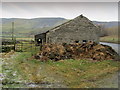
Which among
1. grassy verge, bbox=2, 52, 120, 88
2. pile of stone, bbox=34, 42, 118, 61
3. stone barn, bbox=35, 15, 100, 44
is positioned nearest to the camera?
grassy verge, bbox=2, 52, 120, 88

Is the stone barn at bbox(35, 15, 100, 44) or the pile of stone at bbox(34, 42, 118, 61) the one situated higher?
the stone barn at bbox(35, 15, 100, 44)

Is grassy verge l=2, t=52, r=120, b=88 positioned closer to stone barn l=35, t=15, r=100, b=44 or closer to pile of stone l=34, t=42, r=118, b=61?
pile of stone l=34, t=42, r=118, b=61

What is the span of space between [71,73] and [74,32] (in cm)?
1364

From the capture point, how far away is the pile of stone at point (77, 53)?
59.9 feet

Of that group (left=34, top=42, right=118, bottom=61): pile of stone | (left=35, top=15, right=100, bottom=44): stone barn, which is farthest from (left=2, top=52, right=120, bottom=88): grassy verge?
(left=35, top=15, right=100, bottom=44): stone barn

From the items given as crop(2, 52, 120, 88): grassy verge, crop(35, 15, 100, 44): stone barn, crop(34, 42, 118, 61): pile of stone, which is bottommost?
crop(2, 52, 120, 88): grassy verge

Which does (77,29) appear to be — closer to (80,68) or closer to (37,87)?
(80,68)

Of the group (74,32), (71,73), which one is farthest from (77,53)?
(74,32)

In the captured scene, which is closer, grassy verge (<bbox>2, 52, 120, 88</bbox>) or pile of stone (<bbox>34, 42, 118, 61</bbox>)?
grassy verge (<bbox>2, 52, 120, 88</bbox>)

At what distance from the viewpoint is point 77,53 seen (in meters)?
19.5

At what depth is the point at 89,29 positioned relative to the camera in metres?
27.1

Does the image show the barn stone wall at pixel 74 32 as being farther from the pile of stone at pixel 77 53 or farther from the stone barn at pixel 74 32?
the pile of stone at pixel 77 53

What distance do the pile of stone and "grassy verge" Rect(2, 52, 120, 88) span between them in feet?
4.82

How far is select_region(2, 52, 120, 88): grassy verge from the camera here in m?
11.4
